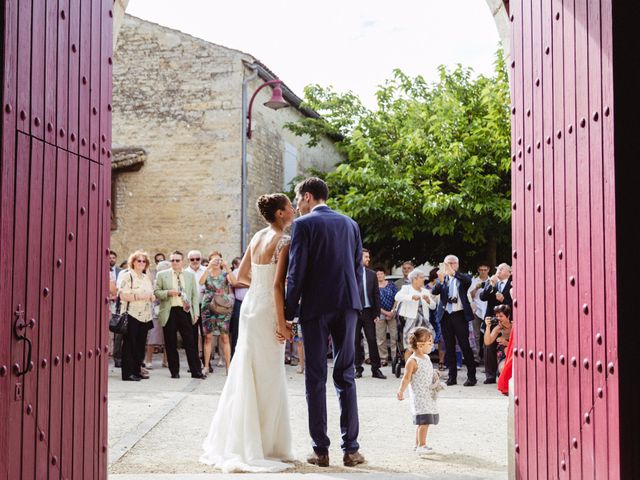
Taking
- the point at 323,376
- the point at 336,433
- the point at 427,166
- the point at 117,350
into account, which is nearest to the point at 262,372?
the point at 323,376

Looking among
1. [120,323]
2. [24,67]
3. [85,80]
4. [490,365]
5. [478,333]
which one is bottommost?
[490,365]

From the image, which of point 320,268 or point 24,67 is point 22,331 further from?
point 320,268

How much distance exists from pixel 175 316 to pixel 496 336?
4.60m

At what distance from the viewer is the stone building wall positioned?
58.2 feet

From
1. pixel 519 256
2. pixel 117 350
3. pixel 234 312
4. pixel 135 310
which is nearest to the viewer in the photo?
pixel 519 256

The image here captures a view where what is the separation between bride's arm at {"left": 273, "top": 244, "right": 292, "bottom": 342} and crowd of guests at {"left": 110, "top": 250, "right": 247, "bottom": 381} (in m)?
5.51

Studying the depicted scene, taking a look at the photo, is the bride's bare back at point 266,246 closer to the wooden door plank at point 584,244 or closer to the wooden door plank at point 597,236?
the wooden door plank at point 584,244

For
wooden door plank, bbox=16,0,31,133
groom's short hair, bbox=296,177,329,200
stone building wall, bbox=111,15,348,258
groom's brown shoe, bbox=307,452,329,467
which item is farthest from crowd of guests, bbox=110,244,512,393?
wooden door plank, bbox=16,0,31,133

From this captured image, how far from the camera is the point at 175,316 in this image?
36.9 feet

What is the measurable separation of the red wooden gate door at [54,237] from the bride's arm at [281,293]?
1979 mm

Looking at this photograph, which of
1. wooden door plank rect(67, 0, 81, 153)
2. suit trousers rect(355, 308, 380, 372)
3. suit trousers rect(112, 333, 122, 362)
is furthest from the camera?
suit trousers rect(112, 333, 122, 362)

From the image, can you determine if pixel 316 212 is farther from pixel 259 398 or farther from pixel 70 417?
pixel 70 417

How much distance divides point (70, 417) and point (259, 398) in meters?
2.38

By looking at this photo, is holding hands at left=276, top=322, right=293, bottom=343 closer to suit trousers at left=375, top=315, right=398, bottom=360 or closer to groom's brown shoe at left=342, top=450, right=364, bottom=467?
groom's brown shoe at left=342, top=450, right=364, bottom=467
